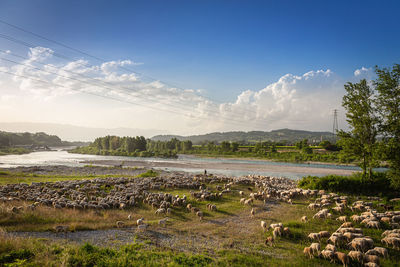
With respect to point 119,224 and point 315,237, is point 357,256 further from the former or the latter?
point 119,224

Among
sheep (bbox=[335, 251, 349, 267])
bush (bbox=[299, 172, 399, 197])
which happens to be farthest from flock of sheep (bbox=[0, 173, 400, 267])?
bush (bbox=[299, 172, 399, 197])

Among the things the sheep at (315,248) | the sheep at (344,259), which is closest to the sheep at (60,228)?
the sheep at (315,248)

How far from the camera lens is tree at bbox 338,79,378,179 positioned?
25141mm

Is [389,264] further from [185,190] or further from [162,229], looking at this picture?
[185,190]

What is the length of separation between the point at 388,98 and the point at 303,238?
731 inches

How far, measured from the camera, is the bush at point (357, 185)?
2495 cm

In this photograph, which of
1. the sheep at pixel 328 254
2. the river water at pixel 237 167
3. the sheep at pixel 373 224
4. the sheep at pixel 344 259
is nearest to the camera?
the sheep at pixel 344 259

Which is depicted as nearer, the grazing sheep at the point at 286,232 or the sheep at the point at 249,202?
the grazing sheep at the point at 286,232

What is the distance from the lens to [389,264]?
901 cm

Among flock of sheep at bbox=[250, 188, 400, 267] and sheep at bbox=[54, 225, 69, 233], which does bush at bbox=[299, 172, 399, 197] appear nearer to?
flock of sheep at bbox=[250, 188, 400, 267]

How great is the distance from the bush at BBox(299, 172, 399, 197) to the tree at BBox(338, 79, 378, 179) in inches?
38.6

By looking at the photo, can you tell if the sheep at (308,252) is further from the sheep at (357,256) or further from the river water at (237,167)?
the river water at (237,167)

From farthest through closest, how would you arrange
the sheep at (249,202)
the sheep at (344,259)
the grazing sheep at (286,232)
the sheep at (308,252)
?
the sheep at (249,202) < the grazing sheep at (286,232) < the sheep at (308,252) < the sheep at (344,259)

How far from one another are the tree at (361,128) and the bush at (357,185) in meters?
0.98
